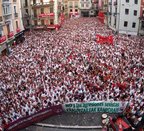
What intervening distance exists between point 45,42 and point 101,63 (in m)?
14.7

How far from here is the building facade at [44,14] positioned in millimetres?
51250

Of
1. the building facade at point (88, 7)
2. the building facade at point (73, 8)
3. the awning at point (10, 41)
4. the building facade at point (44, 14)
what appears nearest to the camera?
the awning at point (10, 41)

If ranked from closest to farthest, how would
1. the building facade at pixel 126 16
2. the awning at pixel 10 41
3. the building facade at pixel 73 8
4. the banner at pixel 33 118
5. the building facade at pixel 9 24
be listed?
the banner at pixel 33 118 < the building facade at pixel 9 24 < the awning at pixel 10 41 < the building facade at pixel 126 16 < the building facade at pixel 73 8

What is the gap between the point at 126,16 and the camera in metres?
44.3

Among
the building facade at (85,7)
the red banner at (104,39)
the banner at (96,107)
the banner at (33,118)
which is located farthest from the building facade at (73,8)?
the banner at (33,118)

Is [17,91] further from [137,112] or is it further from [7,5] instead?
[7,5]

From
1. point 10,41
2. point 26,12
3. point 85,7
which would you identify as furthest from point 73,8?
point 10,41

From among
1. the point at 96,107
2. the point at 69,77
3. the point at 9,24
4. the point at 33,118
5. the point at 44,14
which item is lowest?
the point at 33,118

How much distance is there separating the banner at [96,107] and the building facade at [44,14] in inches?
1477

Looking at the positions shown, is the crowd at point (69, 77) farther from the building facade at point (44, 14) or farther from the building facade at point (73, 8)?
the building facade at point (73, 8)

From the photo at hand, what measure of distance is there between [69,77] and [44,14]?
33.9m

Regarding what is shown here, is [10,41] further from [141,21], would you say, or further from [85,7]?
[85,7]

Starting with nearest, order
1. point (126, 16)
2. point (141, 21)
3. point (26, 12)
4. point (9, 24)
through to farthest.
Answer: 1. point (9, 24)
2. point (141, 21)
3. point (126, 16)
4. point (26, 12)

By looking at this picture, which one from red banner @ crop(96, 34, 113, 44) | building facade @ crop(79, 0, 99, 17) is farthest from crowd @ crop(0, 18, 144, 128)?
building facade @ crop(79, 0, 99, 17)
